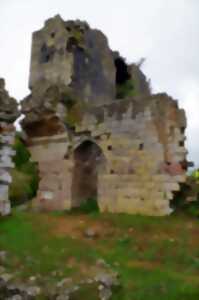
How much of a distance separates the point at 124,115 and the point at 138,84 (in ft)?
39.6

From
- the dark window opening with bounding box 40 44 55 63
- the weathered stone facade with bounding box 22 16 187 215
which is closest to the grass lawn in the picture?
the weathered stone facade with bounding box 22 16 187 215

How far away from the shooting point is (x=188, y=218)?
11820 millimetres

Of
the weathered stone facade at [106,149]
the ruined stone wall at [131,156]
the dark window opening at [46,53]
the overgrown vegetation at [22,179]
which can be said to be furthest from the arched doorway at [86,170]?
the dark window opening at [46,53]

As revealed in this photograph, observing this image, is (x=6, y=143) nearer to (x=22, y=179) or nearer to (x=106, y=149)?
(x=106, y=149)

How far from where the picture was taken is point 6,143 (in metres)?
10.4

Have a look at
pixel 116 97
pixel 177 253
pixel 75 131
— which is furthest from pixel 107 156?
pixel 116 97

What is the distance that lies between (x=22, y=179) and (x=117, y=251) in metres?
10.3

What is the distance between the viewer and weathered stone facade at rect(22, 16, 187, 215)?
12531 millimetres

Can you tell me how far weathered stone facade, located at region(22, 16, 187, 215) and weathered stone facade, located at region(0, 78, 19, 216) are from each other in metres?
3.98

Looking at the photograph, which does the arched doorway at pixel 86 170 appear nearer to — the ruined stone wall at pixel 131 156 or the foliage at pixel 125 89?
the ruined stone wall at pixel 131 156

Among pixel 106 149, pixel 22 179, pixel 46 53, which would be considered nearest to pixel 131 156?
pixel 106 149

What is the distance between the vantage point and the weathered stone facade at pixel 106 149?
41.1ft

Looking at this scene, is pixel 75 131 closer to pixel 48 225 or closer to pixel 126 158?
pixel 126 158

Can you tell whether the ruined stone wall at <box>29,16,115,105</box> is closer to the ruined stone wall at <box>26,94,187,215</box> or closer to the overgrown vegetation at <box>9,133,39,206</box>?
the overgrown vegetation at <box>9,133,39,206</box>
